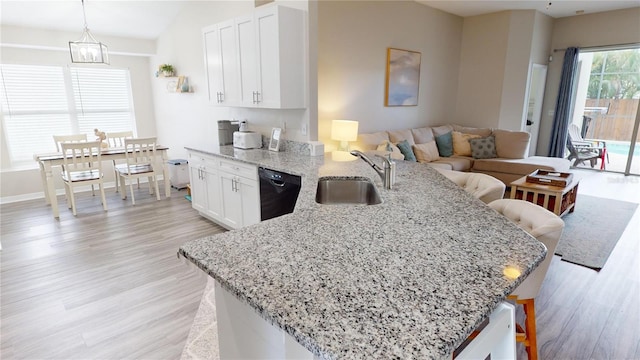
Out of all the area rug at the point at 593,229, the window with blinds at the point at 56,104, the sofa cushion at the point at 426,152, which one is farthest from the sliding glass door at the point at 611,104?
the window with blinds at the point at 56,104

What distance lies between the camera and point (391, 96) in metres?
5.25

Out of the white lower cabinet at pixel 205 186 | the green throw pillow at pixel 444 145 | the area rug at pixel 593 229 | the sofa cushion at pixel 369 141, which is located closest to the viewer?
the area rug at pixel 593 229

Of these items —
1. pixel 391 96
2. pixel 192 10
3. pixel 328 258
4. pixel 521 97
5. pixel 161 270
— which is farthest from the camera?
pixel 521 97

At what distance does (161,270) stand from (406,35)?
4.67m

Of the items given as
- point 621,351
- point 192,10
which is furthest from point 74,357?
point 192,10

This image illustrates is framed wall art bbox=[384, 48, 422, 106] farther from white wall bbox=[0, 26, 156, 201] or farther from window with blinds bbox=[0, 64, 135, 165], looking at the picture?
window with blinds bbox=[0, 64, 135, 165]

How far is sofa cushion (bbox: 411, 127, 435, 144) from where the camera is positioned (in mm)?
5504

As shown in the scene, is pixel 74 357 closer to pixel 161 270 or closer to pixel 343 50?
pixel 161 270

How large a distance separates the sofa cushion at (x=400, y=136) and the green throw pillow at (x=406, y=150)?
0.49 ft

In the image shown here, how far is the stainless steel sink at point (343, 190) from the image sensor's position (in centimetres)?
237

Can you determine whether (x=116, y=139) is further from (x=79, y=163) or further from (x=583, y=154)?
(x=583, y=154)

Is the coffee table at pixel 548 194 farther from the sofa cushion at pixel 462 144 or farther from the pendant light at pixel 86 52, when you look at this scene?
the pendant light at pixel 86 52

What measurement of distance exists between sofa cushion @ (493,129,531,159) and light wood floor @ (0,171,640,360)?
1.85 metres

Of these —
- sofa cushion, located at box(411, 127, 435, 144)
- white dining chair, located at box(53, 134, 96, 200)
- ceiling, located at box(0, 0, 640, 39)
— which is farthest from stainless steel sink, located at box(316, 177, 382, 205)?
white dining chair, located at box(53, 134, 96, 200)
